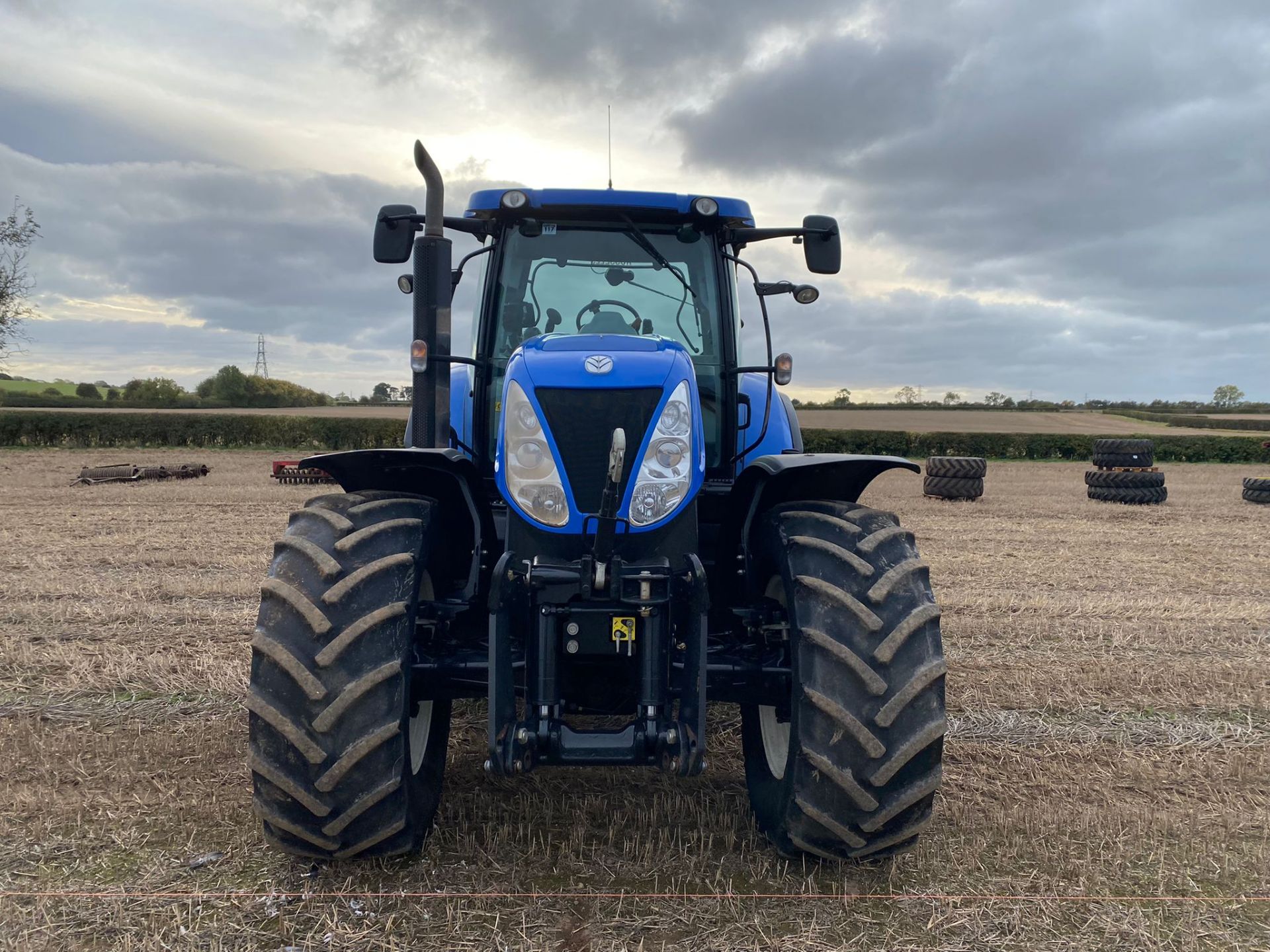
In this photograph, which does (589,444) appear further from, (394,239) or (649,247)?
(394,239)

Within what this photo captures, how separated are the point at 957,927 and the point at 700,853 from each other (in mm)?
940

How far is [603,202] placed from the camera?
438 centimetres

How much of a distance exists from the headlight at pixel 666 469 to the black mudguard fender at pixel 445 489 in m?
0.73

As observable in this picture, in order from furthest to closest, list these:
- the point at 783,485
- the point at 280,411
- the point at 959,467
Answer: the point at 280,411 < the point at 959,467 < the point at 783,485

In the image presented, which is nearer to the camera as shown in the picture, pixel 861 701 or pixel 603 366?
pixel 861 701

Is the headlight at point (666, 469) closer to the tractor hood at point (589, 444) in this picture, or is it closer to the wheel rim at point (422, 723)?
the tractor hood at point (589, 444)

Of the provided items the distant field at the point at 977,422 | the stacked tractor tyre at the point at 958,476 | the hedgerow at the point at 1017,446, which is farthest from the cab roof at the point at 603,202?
the distant field at the point at 977,422

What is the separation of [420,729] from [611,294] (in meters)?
2.24

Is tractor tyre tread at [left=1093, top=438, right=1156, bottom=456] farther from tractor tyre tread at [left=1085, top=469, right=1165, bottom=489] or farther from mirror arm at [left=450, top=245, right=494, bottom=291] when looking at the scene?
mirror arm at [left=450, top=245, right=494, bottom=291]

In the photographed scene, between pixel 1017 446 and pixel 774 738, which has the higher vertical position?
pixel 1017 446

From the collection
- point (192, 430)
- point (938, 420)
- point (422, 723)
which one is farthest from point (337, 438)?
point (422, 723)

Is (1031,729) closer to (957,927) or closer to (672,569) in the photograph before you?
(957,927)

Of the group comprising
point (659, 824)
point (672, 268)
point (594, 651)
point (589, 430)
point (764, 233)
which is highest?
point (764, 233)

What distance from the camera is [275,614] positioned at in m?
3.11
